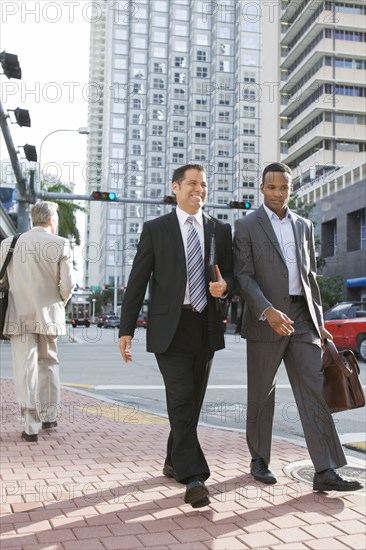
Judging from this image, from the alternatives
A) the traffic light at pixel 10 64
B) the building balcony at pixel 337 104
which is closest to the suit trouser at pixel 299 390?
the traffic light at pixel 10 64

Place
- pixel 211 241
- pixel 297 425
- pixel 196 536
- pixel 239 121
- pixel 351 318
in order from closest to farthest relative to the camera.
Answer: pixel 196 536 → pixel 211 241 → pixel 297 425 → pixel 351 318 → pixel 239 121

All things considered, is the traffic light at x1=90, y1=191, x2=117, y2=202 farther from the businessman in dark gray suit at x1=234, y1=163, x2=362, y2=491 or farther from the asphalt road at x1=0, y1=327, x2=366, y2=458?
the businessman in dark gray suit at x1=234, y1=163, x2=362, y2=491

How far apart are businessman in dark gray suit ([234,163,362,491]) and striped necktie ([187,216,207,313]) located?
285 mm

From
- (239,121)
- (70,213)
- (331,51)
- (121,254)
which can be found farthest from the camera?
(121,254)

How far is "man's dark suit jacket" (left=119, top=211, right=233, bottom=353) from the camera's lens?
12.5ft

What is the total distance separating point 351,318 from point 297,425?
9.76 metres

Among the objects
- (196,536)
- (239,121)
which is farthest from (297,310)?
(239,121)

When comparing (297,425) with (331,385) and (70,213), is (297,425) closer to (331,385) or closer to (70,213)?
(331,385)

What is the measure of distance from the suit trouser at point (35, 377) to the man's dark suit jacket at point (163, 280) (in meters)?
1.73

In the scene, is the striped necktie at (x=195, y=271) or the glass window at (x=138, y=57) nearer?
the striped necktie at (x=195, y=271)

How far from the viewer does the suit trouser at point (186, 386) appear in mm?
3588

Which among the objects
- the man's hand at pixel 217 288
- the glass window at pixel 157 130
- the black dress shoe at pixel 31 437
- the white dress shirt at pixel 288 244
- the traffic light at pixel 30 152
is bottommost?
the black dress shoe at pixel 31 437

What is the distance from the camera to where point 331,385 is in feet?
13.3

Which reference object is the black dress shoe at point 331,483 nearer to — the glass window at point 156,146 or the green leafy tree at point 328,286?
the green leafy tree at point 328,286
